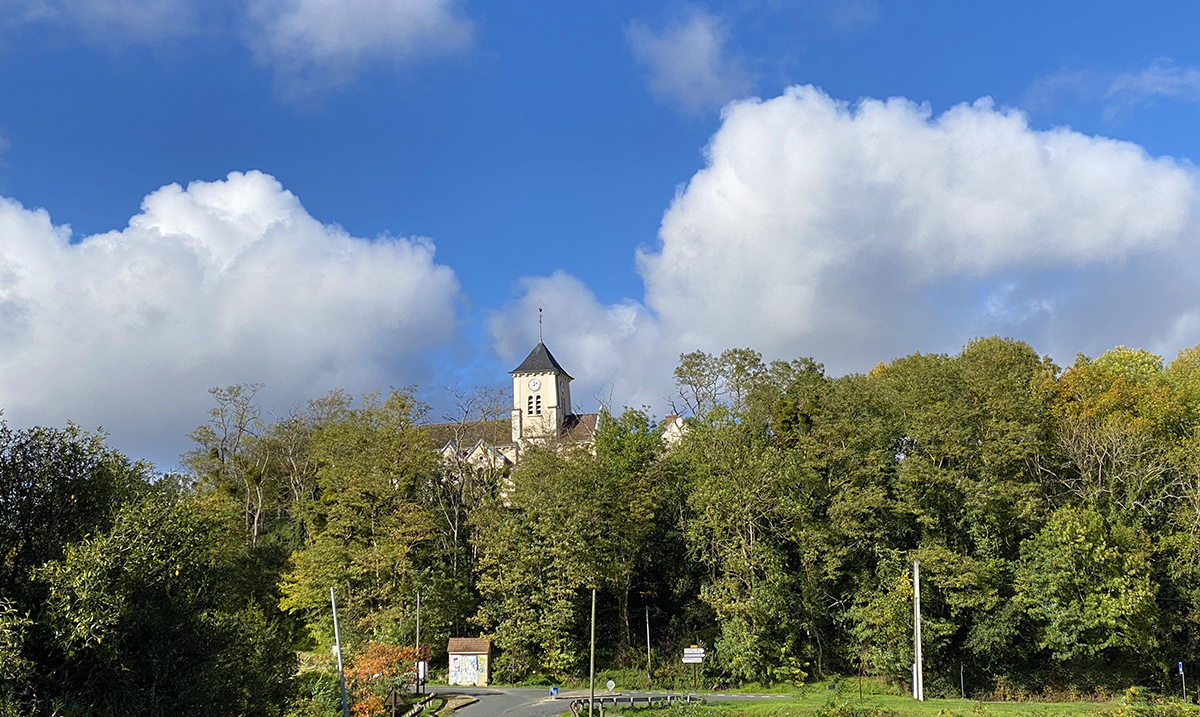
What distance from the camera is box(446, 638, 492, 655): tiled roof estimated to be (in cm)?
4034

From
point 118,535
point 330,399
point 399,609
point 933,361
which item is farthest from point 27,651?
point 330,399

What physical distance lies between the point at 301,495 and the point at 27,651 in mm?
40152

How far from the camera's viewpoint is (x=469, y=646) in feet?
133

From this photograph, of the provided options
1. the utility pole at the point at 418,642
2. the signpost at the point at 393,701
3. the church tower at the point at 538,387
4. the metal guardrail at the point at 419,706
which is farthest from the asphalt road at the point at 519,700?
the church tower at the point at 538,387

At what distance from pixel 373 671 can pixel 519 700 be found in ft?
21.3

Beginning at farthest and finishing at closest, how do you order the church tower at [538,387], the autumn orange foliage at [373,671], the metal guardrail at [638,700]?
the church tower at [538,387] → the metal guardrail at [638,700] → the autumn orange foliage at [373,671]

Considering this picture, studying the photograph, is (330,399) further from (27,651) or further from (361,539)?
(27,651)

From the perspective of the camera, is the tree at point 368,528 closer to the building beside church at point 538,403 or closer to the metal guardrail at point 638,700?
the metal guardrail at point 638,700

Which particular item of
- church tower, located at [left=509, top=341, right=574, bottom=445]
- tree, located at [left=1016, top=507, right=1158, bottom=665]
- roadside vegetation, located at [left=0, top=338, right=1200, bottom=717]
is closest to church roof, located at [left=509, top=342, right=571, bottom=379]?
church tower, located at [left=509, top=341, right=574, bottom=445]

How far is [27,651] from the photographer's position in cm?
1634

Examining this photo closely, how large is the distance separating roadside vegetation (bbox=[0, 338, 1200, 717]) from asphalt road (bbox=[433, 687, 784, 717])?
1.75 metres

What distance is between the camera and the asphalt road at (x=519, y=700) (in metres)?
32.8

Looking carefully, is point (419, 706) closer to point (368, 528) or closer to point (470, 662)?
point (470, 662)

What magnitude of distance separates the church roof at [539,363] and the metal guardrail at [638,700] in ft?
165
